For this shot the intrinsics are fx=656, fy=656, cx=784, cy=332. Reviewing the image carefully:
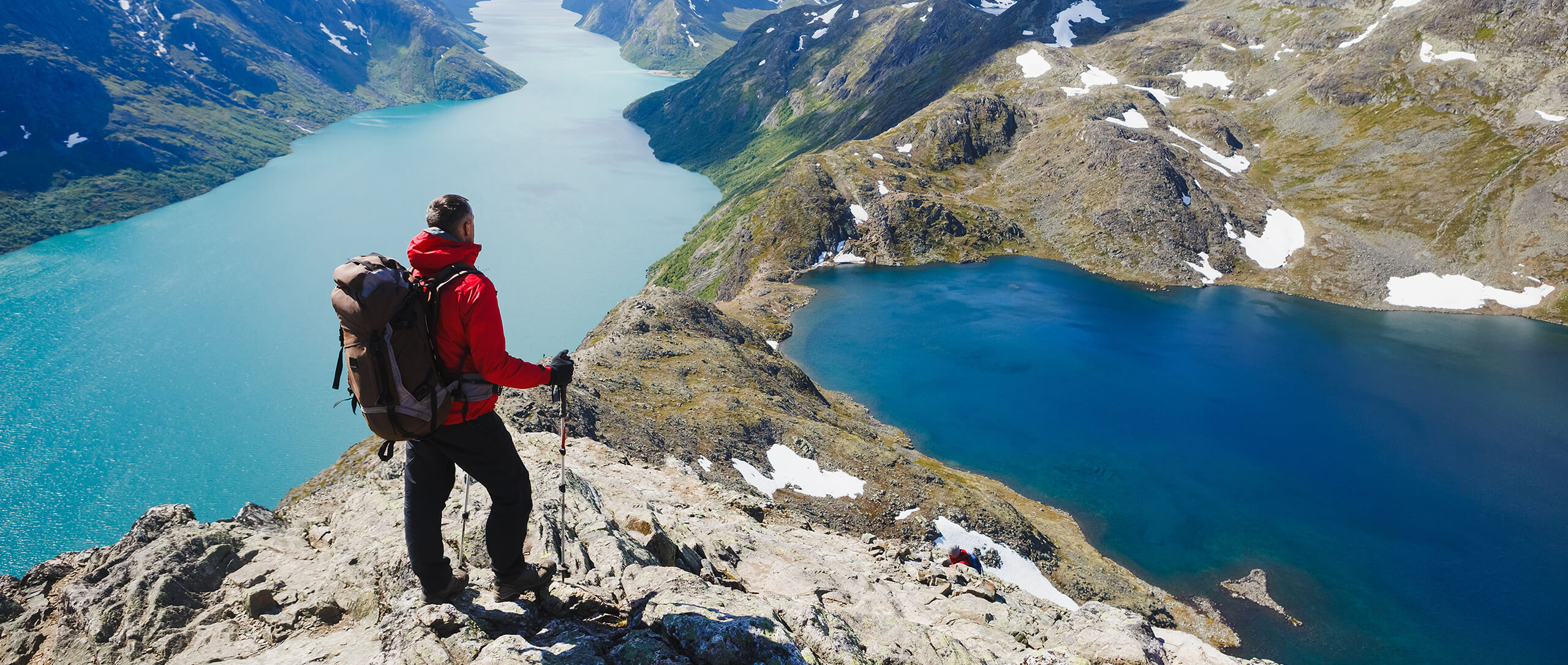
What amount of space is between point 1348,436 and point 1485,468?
338 inches

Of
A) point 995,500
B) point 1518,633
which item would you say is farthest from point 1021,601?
point 1518,633

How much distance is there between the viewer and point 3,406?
8725 cm

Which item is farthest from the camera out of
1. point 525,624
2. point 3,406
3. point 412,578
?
point 3,406

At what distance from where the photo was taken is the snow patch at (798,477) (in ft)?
120

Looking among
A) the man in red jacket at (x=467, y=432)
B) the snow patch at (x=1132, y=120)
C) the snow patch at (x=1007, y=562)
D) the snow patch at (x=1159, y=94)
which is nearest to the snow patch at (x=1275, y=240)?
the snow patch at (x=1132, y=120)

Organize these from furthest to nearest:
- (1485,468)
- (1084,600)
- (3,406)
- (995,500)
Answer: (3,406)
(1485,468)
(995,500)
(1084,600)

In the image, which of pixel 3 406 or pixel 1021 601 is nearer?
pixel 1021 601

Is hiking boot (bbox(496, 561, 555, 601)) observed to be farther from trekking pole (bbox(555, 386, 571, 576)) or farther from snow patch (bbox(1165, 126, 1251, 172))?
snow patch (bbox(1165, 126, 1251, 172))

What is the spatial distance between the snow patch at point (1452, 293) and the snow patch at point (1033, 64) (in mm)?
81737

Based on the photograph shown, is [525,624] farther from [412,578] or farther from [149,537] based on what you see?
[149,537]

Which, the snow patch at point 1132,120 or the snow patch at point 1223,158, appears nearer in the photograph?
the snow patch at point 1223,158

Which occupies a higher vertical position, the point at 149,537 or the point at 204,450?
the point at 149,537

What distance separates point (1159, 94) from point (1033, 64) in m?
28.1

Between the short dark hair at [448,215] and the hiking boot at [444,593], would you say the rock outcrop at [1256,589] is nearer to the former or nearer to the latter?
the hiking boot at [444,593]
